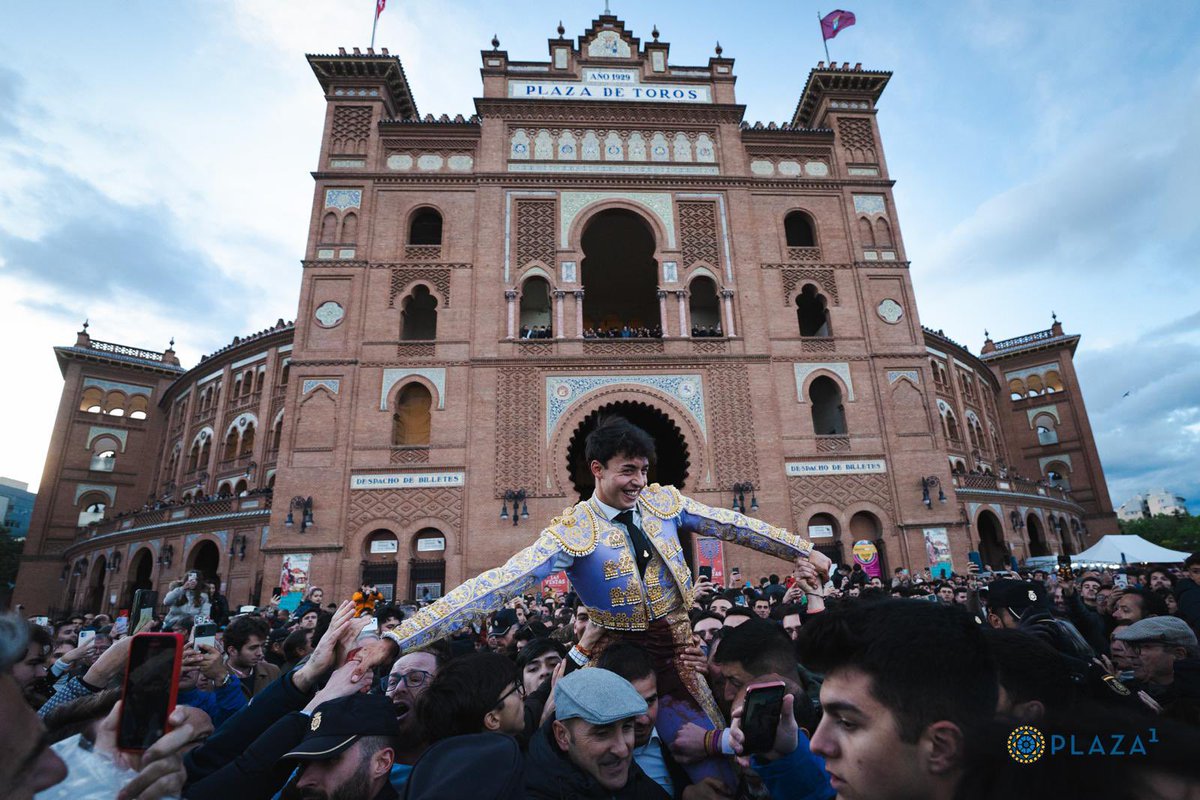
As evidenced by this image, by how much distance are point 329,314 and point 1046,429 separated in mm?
38870

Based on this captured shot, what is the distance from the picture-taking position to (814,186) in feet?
70.1

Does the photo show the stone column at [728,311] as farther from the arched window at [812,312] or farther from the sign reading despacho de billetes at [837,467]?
the sign reading despacho de billetes at [837,467]

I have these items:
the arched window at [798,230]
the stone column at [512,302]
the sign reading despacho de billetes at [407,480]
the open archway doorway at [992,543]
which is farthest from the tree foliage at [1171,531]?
the sign reading despacho de billetes at [407,480]

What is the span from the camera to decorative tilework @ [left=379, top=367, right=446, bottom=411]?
18234 mm

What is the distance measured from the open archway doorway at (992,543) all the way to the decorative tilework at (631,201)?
17.8m

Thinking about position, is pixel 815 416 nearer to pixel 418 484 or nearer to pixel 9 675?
pixel 418 484

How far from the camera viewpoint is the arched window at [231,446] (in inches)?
1133

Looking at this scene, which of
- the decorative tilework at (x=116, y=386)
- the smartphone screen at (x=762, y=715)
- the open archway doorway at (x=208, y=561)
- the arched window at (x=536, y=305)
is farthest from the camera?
the decorative tilework at (x=116, y=386)

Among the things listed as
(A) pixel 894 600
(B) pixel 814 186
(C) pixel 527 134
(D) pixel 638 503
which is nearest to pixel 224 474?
(C) pixel 527 134

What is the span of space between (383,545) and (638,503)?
603 inches

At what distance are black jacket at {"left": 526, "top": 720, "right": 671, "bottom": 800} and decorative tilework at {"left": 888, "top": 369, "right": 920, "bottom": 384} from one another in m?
19.7

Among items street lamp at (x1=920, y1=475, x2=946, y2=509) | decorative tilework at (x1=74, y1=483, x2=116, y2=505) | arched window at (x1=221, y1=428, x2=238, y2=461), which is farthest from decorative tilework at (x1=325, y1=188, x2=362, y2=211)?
decorative tilework at (x1=74, y1=483, x2=116, y2=505)

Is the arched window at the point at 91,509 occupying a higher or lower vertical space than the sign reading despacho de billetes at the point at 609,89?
lower
